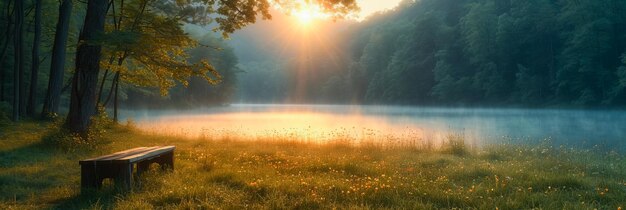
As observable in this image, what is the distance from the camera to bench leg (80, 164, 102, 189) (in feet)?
18.9

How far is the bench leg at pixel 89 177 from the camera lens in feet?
18.9

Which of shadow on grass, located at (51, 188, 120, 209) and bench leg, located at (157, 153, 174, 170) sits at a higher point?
bench leg, located at (157, 153, 174, 170)

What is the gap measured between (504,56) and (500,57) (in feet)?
1.78

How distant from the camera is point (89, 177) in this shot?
5801 mm

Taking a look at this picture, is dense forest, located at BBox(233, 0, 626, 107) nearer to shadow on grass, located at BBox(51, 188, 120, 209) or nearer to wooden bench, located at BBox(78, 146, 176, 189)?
wooden bench, located at BBox(78, 146, 176, 189)

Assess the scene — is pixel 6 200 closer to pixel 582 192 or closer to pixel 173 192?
pixel 173 192

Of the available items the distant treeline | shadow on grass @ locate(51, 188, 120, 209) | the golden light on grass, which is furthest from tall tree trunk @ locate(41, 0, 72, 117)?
the distant treeline

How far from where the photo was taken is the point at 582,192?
6066mm

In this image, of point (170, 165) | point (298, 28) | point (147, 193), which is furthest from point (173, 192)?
point (298, 28)

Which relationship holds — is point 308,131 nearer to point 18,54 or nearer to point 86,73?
point 86,73

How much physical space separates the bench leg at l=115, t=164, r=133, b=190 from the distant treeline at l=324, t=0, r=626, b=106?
47828 millimetres

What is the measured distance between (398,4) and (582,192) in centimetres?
10740

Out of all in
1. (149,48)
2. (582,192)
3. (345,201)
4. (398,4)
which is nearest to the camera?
(345,201)

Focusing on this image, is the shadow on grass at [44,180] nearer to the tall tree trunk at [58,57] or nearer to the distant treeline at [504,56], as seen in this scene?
the tall tree trunk at [58,57]
